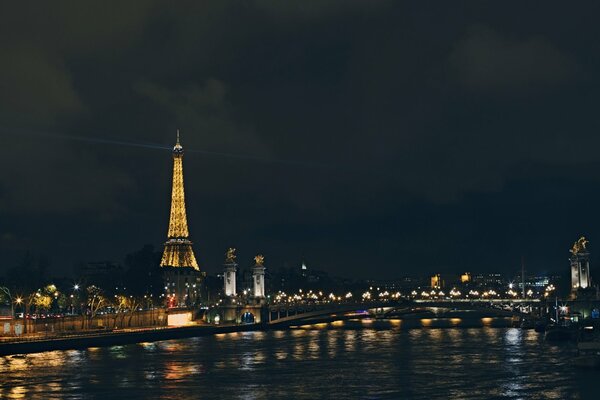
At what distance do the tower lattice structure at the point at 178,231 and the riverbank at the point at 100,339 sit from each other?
32172mm

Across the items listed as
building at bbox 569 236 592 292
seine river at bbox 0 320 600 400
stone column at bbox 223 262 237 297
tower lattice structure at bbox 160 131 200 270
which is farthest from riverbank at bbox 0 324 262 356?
building at bbox 569 236 592 292

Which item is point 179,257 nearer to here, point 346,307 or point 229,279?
point 229,279

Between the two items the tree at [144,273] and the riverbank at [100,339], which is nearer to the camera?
the riverbank at [100,339]

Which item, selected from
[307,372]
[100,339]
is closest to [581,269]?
[100,339]

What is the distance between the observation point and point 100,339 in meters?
81.4

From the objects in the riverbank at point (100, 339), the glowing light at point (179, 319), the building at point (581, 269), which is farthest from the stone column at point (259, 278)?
the building at point (581, 269)

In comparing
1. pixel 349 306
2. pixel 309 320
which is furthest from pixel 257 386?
pixel 309 320

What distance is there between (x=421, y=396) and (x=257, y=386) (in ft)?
29.2

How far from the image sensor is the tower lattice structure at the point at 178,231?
136 metres

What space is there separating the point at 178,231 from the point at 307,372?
84.1 metres

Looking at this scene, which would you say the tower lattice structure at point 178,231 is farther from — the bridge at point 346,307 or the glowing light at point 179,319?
the glowing light at point 179,319

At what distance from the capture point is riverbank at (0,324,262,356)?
69.9 meters

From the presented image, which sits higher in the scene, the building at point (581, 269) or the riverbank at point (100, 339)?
the building at point (581, 269)

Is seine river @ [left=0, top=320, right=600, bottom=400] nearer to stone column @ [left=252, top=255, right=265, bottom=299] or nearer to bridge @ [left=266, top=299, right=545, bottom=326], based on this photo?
bridge @ [left=266, top=299, right=545, bottom=326]
